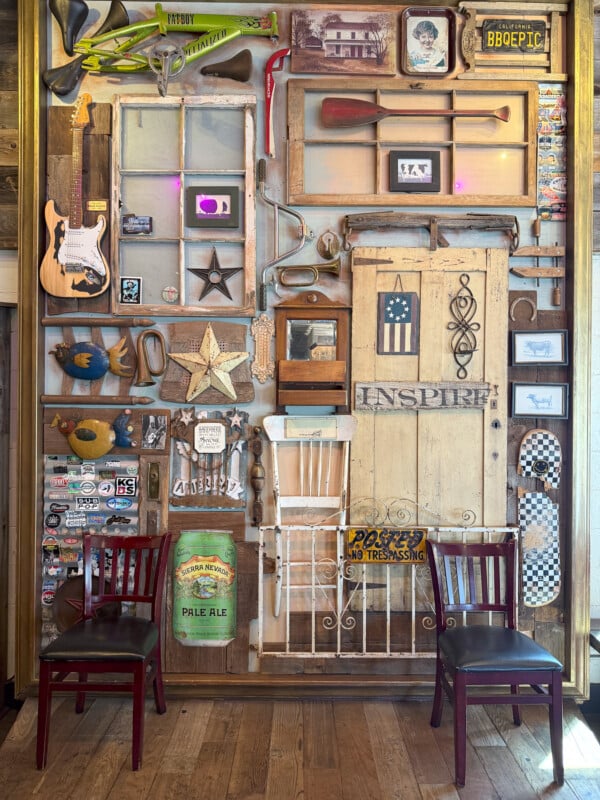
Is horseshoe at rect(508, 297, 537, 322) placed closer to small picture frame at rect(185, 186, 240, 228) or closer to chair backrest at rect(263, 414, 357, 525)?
chair backrest at rect(263, 414, 357, 525)

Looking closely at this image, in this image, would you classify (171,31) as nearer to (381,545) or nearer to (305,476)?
(305,476)

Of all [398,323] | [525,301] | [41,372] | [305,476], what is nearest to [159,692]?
[305,476]

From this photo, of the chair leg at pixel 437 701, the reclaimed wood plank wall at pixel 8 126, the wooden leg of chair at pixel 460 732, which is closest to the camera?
the wooden leg of chair at pixel 460 732

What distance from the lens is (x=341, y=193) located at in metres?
3.25

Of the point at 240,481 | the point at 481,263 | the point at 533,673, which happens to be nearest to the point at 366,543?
the point at 240,481

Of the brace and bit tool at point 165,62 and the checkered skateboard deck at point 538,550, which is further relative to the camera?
the checkered skateboard deck at point 538,550

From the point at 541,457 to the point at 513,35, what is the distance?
2156 millimetres

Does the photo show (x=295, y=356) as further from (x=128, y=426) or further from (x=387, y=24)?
(x=387, y=24)

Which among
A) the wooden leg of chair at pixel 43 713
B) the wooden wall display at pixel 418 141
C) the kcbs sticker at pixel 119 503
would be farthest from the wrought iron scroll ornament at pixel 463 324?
the wooden leg of chair at pixel 43 713

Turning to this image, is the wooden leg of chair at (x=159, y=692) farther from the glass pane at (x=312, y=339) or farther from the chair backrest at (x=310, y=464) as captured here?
the glass pane at (x=312, y=339)

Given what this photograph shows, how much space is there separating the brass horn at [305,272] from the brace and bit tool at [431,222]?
0.14 m

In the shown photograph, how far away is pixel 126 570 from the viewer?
2.96 m

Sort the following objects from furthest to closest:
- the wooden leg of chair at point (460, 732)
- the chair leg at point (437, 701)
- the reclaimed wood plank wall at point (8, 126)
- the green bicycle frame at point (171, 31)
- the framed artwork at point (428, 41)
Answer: the reclaimed wood plank wall at point (8, 126) < the framed artwork at point (428, 41) < the green bicycle frame at point (171, 31) < the chair leg at point (437, 701) < the wooden leg of chair at point (460, 732)

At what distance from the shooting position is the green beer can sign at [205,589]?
3.21 m
